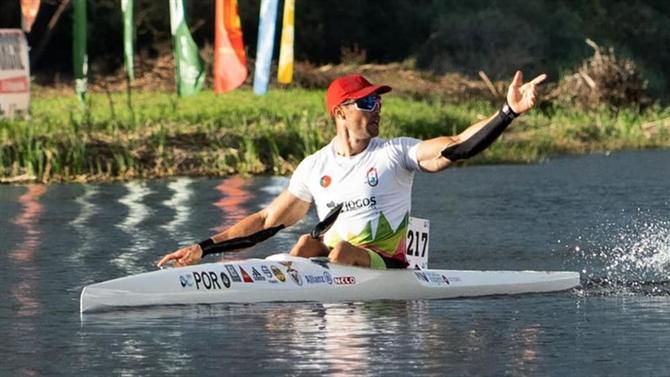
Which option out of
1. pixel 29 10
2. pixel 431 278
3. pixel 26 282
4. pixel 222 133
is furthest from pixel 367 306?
pixel 29 10

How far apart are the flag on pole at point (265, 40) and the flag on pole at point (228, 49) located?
0.76m

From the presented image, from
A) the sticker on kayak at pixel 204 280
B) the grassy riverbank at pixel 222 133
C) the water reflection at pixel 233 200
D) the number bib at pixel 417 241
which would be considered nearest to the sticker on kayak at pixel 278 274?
the sticker on kayak at pixel 204 280

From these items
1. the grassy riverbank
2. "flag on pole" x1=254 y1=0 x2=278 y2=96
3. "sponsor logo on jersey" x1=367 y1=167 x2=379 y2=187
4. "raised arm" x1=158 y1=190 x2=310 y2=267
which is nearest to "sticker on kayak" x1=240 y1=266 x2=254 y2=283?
"raised arm" x1=158 y1=190 x2=310 y2=267

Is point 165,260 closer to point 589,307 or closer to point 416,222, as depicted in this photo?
point 416,222

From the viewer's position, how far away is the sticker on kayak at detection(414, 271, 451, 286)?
16.1m

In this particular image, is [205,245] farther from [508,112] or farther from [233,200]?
[233,200]

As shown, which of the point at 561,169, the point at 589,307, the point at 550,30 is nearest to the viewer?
the point at 589,307

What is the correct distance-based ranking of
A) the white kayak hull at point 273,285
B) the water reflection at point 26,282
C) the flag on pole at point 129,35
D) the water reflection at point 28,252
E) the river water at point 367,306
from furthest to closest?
1. the flag on pole at point 129,35
2. the water reflection at point 28,252
3. the white kayak hull at point 273,285
4. the water reflection at point 26,282
5. the river water at point 367,306

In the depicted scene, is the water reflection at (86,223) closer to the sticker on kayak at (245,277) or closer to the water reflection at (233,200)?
the water reflection at (233,200)

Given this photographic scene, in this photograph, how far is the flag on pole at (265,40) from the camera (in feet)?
122

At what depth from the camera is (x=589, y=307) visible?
1565 centimetres

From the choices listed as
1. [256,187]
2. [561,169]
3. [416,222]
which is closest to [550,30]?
[561,169]

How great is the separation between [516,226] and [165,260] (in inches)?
350

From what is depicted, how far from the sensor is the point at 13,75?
123 feet
